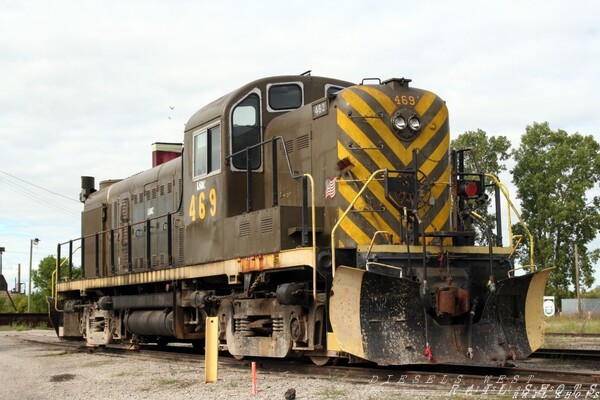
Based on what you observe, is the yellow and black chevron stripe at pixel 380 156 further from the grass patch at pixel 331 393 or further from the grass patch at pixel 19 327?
the grass patch at pixel 19 327

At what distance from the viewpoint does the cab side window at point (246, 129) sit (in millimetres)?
11859

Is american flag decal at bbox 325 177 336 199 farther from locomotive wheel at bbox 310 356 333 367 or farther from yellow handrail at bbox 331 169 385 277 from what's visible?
locomotive wheel at bbox 310 356 333 367

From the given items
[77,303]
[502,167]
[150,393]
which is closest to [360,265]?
[150,393]

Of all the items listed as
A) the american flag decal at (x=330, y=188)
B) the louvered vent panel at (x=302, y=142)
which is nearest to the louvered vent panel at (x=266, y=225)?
the american flag decal at (x=330, y=188)

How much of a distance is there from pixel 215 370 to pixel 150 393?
96 cm

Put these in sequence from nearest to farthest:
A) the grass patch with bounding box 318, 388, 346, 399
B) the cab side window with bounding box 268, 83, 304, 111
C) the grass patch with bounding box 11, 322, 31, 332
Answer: the grass patch with bounding box 318, 388, 346, 399, the cab side window with bounding box 268, 83, 304, 111, the grass patch with bounding box 11, 322, 31, 332

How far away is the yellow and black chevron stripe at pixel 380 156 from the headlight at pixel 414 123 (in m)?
0.11

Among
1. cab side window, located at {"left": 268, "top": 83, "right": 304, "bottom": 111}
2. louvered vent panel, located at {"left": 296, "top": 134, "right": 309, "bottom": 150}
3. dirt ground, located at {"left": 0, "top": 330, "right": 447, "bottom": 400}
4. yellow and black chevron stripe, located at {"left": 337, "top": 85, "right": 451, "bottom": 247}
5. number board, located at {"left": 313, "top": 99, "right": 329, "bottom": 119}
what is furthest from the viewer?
cab side window, located at {"left": 268, "top": 83, "right": 304, "bottom": 111}

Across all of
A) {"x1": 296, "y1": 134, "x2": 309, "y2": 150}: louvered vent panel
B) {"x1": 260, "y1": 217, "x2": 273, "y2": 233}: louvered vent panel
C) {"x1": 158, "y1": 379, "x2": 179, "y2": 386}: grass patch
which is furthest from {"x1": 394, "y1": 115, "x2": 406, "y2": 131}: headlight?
{"x1": 158, "y1": 379, "x2": 179, "y2": 386}: grass patch

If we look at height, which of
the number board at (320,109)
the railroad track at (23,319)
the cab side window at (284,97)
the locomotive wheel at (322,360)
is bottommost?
the railroad track at (23,319)

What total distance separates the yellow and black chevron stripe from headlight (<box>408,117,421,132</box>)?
0.36 feet

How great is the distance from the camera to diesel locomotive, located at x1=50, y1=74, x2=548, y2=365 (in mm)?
9312

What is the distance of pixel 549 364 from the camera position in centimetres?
1145

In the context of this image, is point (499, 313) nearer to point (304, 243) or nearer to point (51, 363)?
point (304, 243)
